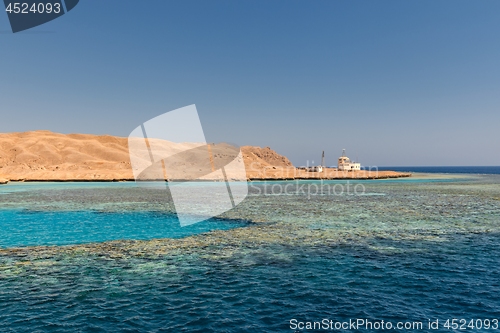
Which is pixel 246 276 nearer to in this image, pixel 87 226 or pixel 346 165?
pixel 87 226

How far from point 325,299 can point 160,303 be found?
720 cm

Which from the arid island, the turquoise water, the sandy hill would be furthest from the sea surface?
the sandy hill

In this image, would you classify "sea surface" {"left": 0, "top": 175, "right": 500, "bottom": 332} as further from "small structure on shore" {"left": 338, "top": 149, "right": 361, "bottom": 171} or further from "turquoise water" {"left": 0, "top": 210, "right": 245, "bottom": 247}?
"small structure on shore" {"left": 338, "top": 149, "right": 361, "bottom": 171}

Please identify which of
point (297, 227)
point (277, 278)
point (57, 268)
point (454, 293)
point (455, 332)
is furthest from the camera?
point (297, 227)

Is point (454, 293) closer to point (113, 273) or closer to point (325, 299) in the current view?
point (325, 299)

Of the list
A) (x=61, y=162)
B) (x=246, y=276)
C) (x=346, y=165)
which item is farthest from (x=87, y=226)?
(x=61, y=162)

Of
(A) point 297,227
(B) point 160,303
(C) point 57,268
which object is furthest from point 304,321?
(A) point 297,227

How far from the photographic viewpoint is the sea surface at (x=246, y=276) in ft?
41.6

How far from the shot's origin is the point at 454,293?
49.1 feet

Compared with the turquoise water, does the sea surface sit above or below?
below

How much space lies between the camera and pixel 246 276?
17391 mm

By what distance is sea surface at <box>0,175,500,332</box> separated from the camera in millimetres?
12680

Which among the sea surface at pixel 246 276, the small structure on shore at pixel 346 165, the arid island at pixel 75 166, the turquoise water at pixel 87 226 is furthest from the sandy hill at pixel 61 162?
the sea surface at pixel 246 276

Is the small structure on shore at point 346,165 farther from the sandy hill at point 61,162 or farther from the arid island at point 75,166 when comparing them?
the sandy hill at point 61,162
